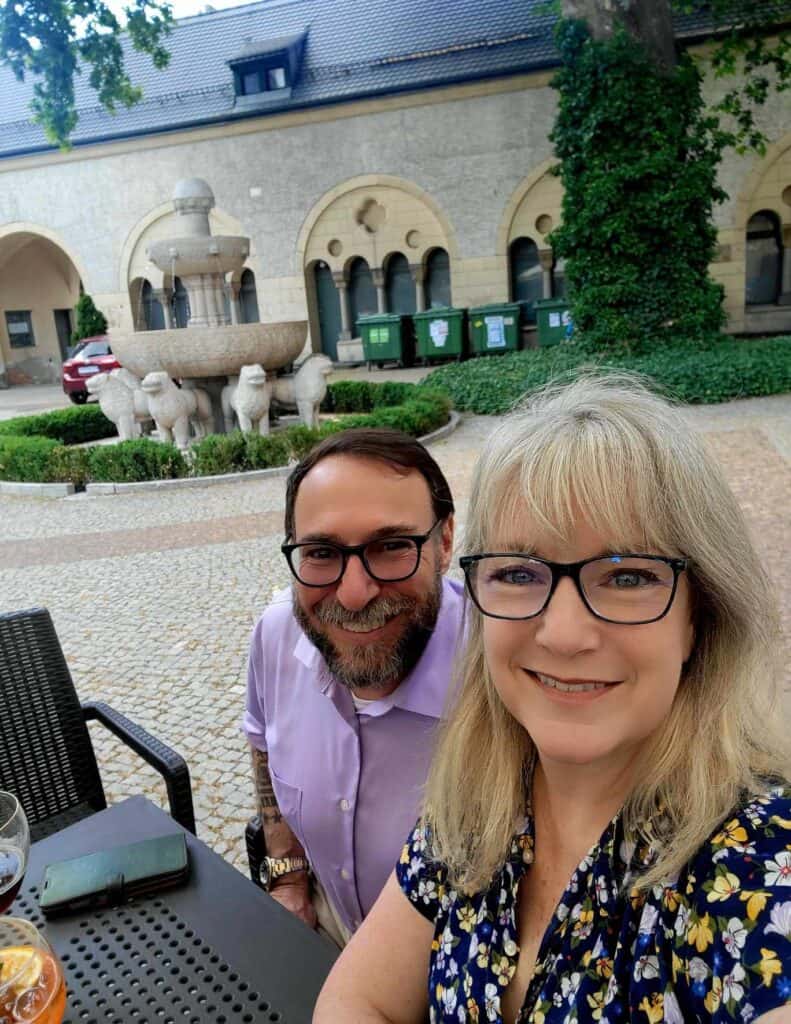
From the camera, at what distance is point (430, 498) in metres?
1.85

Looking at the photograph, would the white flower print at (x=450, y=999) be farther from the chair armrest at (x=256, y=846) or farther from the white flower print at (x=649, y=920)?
the chair armrest at (x=256, y=846)

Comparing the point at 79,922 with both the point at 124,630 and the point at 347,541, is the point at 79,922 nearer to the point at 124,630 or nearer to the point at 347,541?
the point at 347,541

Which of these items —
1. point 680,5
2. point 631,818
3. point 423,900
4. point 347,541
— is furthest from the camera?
point 680,5

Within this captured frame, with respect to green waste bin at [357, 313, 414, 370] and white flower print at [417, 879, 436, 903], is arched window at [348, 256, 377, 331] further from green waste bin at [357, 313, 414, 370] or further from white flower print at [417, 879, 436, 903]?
white flower print at [417, 879, 436, 903]

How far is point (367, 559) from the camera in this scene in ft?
5.72

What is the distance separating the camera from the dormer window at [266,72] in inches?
910

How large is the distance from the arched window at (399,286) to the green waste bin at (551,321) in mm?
4816

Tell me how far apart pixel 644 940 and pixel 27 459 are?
1065 centimetres

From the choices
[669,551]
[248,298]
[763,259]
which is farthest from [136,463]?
[763,259]

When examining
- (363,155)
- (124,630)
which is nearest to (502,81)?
(363,155)

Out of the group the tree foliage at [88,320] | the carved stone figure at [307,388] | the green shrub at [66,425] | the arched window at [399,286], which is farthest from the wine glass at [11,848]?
the tree foliage at [88,320]

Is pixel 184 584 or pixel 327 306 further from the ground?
pixel 327 306

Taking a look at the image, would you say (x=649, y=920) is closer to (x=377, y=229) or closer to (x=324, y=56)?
(x=377, y=229)

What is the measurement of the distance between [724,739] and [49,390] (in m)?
29.5
